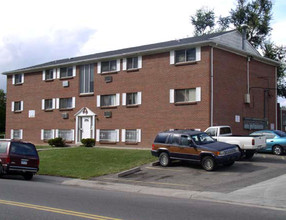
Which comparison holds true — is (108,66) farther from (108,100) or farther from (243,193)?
(243,193)

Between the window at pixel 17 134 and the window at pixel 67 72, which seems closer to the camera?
the window at pixel 67 72

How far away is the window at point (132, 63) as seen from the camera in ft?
94.0

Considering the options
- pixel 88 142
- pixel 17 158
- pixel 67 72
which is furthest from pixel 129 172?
pixel 67 72

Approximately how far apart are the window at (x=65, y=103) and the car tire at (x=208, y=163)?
1861 cm

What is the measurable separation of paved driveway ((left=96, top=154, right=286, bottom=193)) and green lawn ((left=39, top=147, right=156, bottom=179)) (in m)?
1.12

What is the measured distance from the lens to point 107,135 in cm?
3052

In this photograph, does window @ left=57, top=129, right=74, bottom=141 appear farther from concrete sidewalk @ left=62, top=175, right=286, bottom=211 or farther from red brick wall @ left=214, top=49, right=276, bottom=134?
concrete sidewalk @ left=62, top=175, right=286, bottom=211

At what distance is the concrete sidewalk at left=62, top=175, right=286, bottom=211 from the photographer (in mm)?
10776

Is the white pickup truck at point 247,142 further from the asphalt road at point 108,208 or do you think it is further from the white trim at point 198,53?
the asphalt road at point 108,208

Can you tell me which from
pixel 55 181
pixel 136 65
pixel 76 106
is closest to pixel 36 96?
pixel 76 106

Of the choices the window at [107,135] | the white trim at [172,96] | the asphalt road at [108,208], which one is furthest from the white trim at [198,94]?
the asphalt road at [108,208]

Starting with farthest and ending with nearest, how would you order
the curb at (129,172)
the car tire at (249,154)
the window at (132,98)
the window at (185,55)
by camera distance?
the window at (132,98)
the window at (185,55)
the car tire at (249,154)
the curb at (129,172)

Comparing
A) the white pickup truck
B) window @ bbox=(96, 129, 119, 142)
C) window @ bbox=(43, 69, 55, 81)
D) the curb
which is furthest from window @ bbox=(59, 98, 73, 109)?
the white pickup truck

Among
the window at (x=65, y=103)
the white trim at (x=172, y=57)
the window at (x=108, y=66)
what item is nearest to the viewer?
the white trim at (x=172, y=57)
